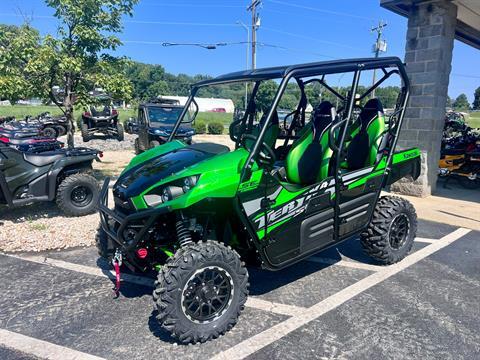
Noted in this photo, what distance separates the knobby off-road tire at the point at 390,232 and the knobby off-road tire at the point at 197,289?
5.89 ft

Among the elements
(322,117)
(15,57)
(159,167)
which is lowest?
(159,167)

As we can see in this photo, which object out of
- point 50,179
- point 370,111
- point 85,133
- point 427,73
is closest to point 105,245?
point 50,179

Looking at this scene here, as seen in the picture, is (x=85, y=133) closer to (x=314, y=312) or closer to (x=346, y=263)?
(x=346, y=263)

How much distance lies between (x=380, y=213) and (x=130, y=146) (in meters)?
13.1

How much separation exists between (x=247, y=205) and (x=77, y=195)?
12.6 feet

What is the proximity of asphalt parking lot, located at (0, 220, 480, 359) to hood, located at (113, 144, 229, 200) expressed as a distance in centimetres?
104

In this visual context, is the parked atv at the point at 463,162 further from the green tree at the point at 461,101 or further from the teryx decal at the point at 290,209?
the green tree at the point at 461,101

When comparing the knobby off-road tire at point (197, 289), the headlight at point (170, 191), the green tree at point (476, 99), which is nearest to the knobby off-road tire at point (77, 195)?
the headlight at point (170, 191)

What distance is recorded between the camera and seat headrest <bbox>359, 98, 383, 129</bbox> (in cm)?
420

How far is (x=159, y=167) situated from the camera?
3320 mm

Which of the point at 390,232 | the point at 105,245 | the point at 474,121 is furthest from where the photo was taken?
the point at 474,121

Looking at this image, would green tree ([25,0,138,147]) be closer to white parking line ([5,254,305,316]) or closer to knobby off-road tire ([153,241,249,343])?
white parking line ([5,254,305,316])

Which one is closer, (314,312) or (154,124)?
(314,312)

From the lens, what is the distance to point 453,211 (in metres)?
6.77
